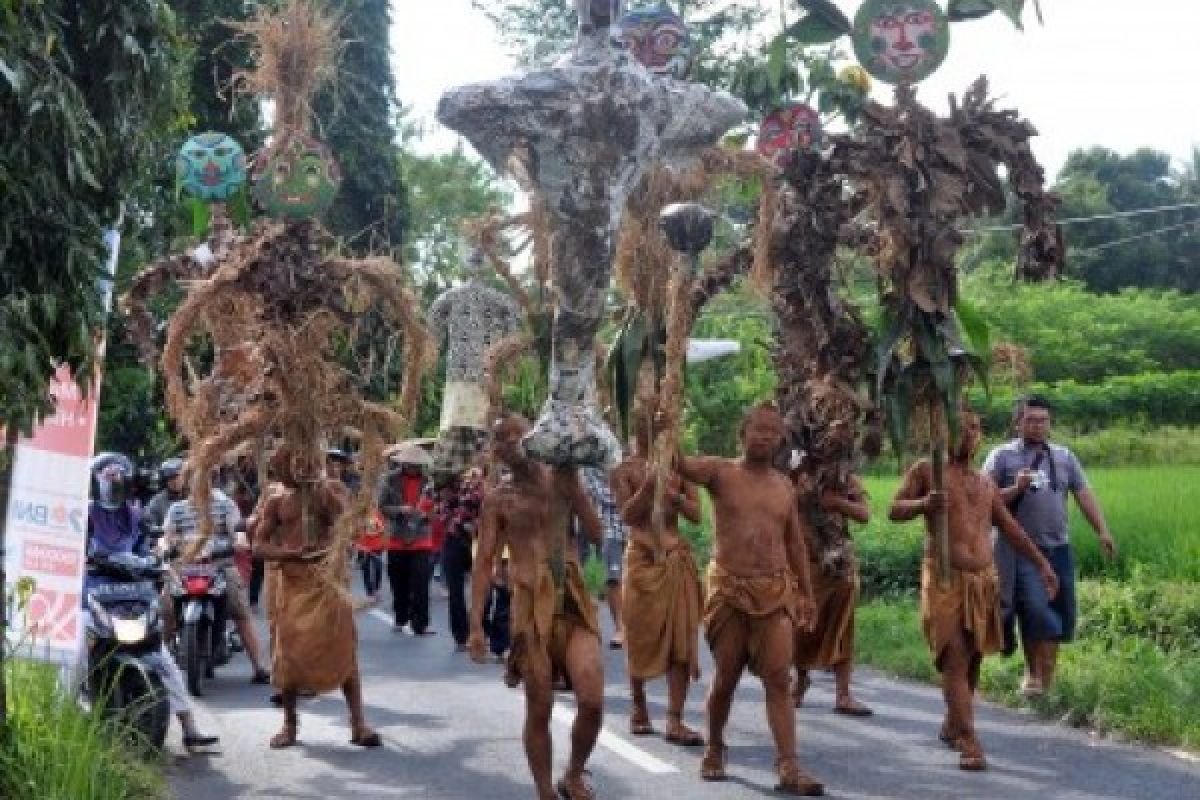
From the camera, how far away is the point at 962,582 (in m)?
8.31

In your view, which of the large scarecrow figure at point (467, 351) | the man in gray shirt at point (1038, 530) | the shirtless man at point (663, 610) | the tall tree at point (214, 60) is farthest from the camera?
the tall tree at point (214, 60)

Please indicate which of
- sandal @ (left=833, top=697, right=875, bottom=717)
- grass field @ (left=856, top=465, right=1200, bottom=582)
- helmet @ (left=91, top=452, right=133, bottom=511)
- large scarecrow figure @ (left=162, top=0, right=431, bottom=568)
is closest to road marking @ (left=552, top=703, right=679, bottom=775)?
sandal @ (left=833, top=697, right=875, bottom=717)

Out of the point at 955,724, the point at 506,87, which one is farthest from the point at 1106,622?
the point at 506,87

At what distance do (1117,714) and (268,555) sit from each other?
180 inches

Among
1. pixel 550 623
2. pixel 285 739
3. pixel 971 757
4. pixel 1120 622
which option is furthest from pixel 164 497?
pixel 971 757

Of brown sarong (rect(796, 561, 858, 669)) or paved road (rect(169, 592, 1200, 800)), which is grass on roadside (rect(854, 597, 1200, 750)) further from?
brown sarong (rect(796, 561, 858, 669))

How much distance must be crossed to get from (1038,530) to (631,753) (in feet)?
9.92

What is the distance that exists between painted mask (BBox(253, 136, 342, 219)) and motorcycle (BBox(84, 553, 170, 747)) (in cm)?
199

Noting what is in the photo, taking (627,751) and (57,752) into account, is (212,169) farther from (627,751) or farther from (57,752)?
(57,752)

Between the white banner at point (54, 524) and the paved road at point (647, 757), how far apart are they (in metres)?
0.97

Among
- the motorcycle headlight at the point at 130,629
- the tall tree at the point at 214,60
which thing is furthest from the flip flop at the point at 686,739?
the tall tree at the point at 214,60

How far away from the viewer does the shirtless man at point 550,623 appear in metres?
7.03

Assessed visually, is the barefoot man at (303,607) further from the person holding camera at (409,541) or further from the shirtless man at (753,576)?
the person holding camera at (409,541)

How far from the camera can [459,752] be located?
895cm
